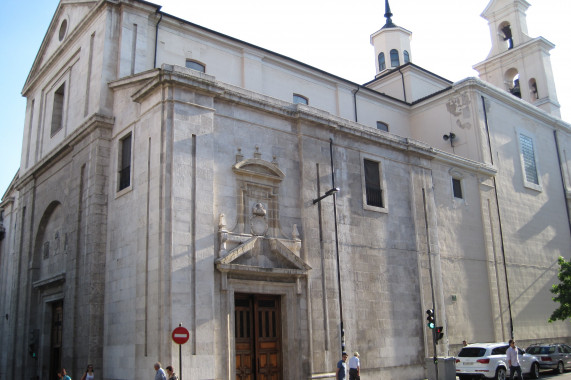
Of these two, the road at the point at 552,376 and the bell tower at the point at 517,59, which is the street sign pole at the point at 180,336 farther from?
the bell tower at the point at 517,59

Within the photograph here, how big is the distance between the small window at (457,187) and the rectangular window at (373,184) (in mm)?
5896

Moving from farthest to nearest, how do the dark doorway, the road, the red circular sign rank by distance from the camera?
the road → the dark doorway → the red circular sign

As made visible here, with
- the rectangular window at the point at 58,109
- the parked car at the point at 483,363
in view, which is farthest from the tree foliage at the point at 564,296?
the rectangular window at the point at 58,109

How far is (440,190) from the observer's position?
28.1 metres

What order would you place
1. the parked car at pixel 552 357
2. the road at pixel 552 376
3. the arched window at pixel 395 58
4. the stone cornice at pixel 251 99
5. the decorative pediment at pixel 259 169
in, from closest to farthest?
the stone cornice at pixel 251 99, the decorative pediment at pixel 259 169, the road at pixel 552 376, the parked car at pixel 552 357, the arched window at pixel 395 58

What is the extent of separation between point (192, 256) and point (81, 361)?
6144 millimetres

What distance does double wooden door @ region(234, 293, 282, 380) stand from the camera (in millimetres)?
18812

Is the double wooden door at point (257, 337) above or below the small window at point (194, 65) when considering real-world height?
below

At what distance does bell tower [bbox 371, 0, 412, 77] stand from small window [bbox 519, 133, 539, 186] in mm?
10586

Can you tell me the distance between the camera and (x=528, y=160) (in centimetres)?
3566

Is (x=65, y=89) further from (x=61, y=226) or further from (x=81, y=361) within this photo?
(x=81, y=361)

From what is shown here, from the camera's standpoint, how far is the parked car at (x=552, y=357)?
25.7 metres

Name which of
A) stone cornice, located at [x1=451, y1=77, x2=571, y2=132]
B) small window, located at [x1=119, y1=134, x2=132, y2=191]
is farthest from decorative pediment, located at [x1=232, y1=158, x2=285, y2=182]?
stone cornice, located at [x1=451, y1=77, x2=571, y2=132]

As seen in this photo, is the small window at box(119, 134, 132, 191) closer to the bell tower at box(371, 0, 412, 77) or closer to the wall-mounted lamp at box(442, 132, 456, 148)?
the wall-mounted lamp at box(442, 132, 456, 148)
